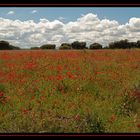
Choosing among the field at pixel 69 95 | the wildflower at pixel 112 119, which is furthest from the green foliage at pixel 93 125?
the wildflower at pixel 112 119

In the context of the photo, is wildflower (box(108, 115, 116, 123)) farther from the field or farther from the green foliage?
the green foliage

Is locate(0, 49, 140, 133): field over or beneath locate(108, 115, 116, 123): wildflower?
over

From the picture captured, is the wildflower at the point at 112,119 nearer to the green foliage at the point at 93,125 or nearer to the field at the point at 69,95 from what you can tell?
the field at the point at 69,95

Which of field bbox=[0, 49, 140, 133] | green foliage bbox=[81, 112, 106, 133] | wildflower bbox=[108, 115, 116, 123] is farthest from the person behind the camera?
wildflower bbox=[108, 115, 116, 123]

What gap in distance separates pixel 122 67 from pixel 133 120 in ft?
14.5

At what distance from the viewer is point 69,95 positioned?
962 centimetres

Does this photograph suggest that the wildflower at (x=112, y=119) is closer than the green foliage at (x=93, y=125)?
No

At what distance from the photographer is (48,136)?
6.71 m

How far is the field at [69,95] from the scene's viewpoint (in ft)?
25.6

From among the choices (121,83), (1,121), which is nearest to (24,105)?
(1,121)

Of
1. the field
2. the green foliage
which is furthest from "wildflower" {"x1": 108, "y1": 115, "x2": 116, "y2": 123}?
the green foliage

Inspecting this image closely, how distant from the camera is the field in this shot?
780 centimetres
